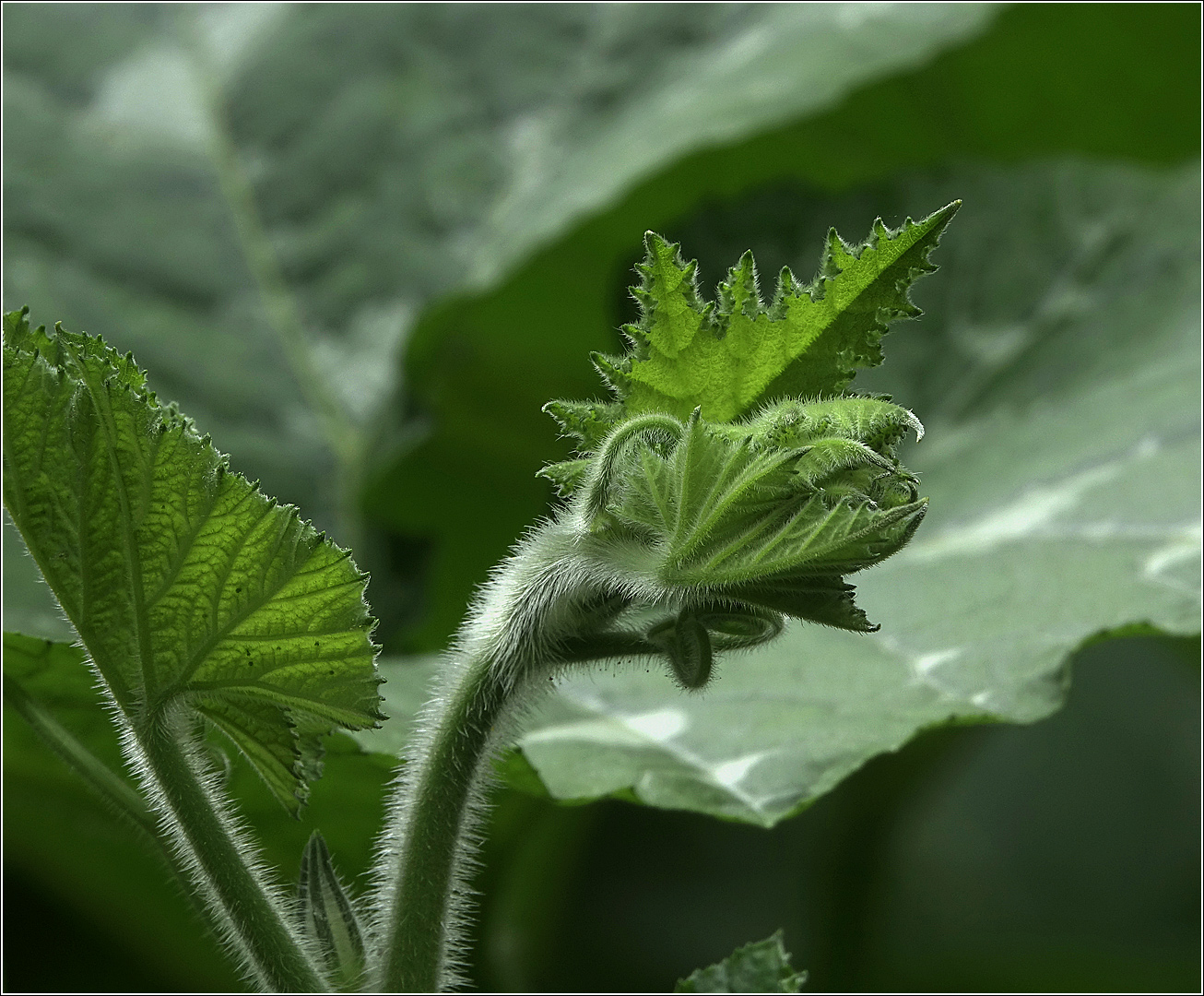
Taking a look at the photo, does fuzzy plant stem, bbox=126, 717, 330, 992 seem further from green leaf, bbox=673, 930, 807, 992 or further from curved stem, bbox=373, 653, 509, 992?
green leaf, bbox=673, 930, 807, 992

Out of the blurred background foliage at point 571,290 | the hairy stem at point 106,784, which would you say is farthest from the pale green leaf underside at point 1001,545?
the hairy stem at point 106,784

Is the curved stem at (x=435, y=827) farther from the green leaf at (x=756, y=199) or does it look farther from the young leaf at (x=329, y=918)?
the green leaf at (x=756, y=199)

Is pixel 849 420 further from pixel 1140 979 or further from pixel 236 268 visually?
pixel 236 268

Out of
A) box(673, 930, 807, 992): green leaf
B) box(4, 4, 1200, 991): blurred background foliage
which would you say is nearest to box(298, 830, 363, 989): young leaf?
box(673, 930, 807, 992): green leaf

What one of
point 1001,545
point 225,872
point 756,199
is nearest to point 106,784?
point 225,872

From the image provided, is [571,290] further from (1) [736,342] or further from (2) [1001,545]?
(1) [736,342]
